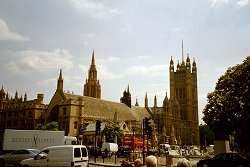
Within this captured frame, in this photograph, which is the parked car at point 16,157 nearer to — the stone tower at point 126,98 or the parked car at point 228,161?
the parked car at point 228,161

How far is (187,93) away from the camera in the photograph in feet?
423

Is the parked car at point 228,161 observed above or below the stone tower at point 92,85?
below

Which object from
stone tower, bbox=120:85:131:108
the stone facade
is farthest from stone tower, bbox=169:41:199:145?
the stone facade

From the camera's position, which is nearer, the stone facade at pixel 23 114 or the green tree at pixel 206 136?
the stone facade at pixel 23 114

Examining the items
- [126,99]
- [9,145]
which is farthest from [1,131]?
[9,145]

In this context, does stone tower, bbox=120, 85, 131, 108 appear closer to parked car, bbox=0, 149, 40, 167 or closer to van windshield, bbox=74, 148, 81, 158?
parked car, bbox=0, 149, 40, 167

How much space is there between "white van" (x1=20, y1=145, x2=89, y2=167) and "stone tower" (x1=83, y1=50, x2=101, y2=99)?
8080 centimetres

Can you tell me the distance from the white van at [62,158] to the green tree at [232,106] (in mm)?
16070

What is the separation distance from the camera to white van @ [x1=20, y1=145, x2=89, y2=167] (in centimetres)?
1886

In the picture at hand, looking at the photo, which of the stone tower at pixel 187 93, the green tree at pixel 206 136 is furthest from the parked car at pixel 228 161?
the green tree at pixel 206 136

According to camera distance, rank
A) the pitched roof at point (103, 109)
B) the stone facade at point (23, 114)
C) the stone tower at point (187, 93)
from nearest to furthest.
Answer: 1. the pitched roof at point (103, 109)
2. the stone facade at point (23, 114)
3. the stone tower at point (187, 93)

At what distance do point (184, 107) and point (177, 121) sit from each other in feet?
52.8

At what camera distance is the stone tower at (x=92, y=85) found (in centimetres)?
10056

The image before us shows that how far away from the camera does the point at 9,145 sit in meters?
35.5
